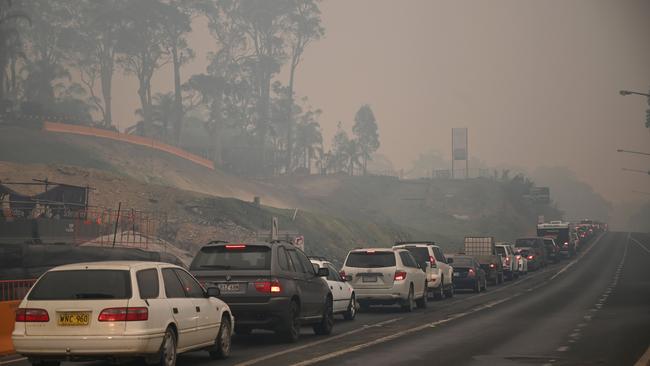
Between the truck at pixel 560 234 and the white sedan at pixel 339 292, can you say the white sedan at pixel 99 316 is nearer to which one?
the white sedan at pixel 339 292

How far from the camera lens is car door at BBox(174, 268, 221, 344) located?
612 inches

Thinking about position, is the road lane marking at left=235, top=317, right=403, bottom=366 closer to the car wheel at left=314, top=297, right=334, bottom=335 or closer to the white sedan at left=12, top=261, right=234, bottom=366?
the car wheel at left=314, top=297, right=334, bottom=335

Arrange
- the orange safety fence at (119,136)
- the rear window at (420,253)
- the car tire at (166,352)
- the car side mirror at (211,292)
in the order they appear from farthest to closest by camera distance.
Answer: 1. the orange safety fence at (119,136)
2. the rear window at (420,253)
3. the car side mirror at (211,292)
4. the car tire at (166,352)

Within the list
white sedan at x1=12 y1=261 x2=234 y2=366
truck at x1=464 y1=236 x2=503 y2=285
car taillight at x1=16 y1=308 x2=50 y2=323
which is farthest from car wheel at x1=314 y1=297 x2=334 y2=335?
truck at x1=464 y1=236 x2=503 y2=285

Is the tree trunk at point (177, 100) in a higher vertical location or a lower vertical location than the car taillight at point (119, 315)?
higher

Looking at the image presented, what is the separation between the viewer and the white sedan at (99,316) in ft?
44.3

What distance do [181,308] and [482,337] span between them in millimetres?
8193

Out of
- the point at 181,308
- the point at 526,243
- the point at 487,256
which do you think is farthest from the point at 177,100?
Answer: the point at 181,308

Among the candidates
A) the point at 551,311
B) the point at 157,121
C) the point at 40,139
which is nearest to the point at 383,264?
the point at 551,311

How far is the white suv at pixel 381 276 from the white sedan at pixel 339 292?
194 cm

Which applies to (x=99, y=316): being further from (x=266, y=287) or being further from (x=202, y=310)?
(x=266, y=287)

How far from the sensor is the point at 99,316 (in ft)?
44.4

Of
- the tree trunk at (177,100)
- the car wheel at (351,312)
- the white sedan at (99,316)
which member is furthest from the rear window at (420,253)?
the tree trunk at (177,100)

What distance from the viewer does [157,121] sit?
15138cm
